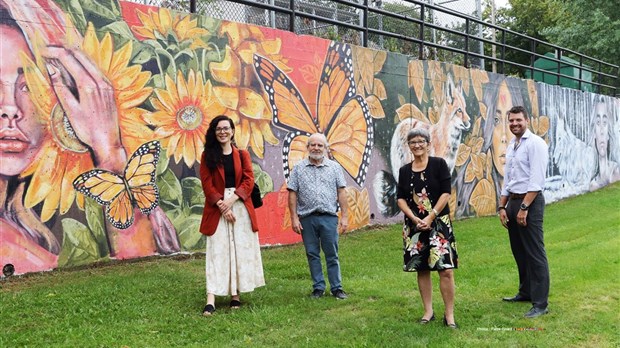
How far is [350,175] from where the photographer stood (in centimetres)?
1041

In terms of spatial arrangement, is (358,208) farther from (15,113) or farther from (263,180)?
(15,113)

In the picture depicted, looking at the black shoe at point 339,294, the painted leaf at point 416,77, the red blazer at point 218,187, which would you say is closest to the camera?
the red blazer at point 218,187

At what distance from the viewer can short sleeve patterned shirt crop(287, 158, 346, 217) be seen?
6062 millimetres

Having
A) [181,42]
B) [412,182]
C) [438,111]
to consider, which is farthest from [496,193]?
[412,182]

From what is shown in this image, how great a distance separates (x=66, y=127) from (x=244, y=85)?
8.60ft

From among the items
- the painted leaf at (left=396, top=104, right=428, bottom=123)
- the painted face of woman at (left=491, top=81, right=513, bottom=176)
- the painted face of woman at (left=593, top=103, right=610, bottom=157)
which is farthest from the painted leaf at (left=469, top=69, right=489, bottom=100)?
the painted face of woman at (left=593, top=103, right=610, bottom=157)

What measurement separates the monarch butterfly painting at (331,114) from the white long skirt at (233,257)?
3646mm

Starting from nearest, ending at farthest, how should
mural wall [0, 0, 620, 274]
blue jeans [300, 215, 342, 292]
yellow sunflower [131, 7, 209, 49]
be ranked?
blue jeans [300, 215, 342, 292] → mural wall [0, 0, 620, 274] → yellow sunflower [131, 7, 209, 49]

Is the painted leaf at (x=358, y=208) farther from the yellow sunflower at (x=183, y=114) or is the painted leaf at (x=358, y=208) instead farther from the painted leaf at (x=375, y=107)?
the yellow sunflower at (x=183, y=114)

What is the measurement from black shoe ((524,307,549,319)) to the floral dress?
0.92 m

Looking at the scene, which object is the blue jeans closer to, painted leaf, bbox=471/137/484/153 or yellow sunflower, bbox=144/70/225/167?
yellow sunflower, bbox=144/70/225/167

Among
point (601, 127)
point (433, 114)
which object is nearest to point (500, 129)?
point (433, 114)

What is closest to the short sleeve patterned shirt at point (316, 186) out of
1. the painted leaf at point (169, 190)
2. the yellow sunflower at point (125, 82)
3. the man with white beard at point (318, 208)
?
the man with white beard at point (318, 208)

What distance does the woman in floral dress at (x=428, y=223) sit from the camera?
4.86m
